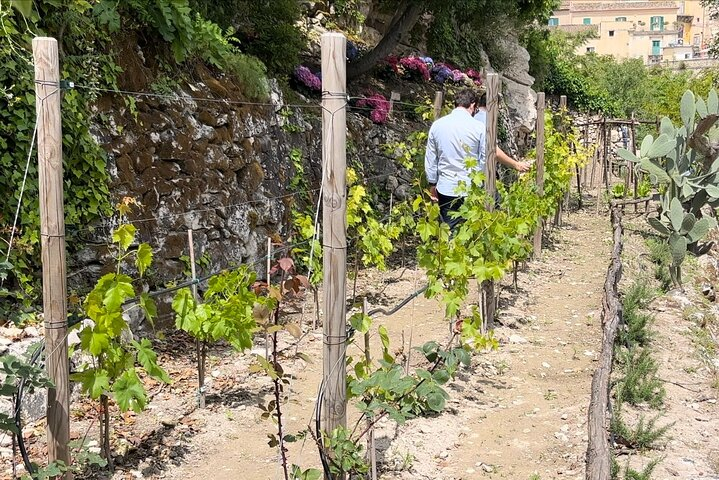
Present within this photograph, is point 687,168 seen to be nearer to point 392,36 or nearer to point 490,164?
point 490,164

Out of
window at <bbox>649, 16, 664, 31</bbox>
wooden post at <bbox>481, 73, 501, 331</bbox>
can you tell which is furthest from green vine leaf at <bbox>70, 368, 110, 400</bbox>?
window at <bbox>649, 16, 664, 31</bbox>

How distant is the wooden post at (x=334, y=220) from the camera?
2795mm

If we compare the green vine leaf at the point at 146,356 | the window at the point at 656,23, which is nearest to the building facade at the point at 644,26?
the window at the point at 656,23

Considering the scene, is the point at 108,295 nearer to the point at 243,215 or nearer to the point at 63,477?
the point at 63,477

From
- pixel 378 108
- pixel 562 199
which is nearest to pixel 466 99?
pixel 378 108

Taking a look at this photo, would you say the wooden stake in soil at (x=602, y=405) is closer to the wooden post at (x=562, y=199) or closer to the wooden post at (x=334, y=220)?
the wooden post at (x=334, y=220)

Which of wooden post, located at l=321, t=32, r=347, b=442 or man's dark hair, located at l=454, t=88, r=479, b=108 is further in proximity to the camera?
man's dark hair, located at l=454, t=88, r=479, b=108

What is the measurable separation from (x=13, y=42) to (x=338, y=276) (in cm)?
248

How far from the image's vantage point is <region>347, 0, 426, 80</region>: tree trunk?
10352 millimetres

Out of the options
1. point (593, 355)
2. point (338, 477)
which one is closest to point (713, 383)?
point (593, 355)

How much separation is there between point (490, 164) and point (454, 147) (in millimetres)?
333

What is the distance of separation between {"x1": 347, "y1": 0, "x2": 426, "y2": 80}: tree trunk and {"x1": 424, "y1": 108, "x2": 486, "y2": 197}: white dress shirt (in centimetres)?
A: 494

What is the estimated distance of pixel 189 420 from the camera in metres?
3.93

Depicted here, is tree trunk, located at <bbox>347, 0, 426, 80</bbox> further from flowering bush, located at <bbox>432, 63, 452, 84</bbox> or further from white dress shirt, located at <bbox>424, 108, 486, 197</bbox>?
white dress shirt, located at <bbox>424, 108, 486, 197</bbox>
